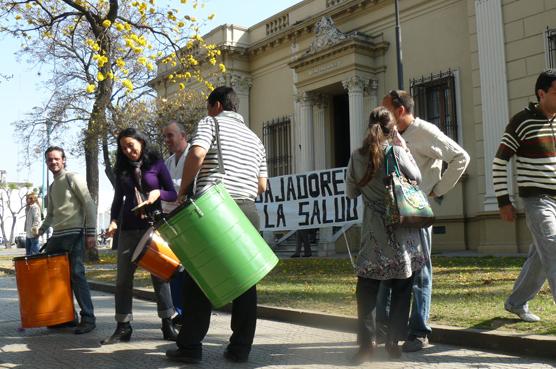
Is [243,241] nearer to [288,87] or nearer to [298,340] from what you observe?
[298,340]

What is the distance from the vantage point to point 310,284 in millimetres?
8930

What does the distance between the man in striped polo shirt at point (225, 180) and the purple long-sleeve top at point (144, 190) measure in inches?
35.8

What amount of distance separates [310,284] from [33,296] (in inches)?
175

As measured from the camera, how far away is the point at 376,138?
414 centimetres

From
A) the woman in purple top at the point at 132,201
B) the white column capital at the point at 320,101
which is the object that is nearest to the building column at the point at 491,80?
the white column capital at the point at 320,101

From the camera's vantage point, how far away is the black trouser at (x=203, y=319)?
4.14m

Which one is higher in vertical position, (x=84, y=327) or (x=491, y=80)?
(x=491, y=80)

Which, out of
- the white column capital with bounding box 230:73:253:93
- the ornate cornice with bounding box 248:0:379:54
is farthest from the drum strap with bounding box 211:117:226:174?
the white column capital with bounding box 230:73:253:93

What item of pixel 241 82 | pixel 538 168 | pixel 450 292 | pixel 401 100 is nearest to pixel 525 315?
pixel 538 168

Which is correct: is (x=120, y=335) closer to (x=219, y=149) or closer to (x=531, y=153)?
(x=219, y=149)

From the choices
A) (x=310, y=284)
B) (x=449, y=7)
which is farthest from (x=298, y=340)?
(x=449, y=7)

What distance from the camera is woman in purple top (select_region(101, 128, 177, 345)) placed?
512 cm

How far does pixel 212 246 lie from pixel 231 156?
904 mm

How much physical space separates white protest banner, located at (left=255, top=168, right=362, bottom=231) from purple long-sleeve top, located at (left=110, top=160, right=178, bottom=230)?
765 centimetres
